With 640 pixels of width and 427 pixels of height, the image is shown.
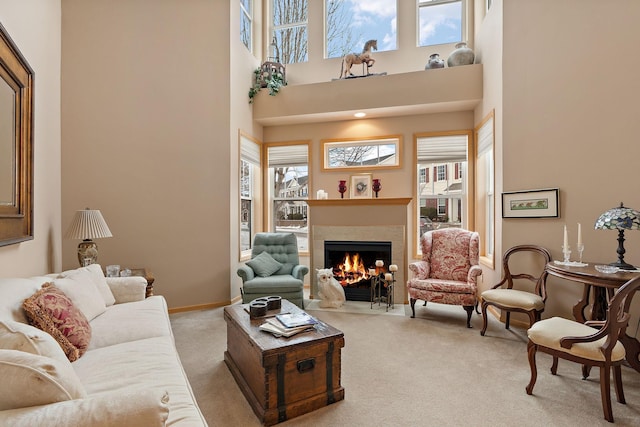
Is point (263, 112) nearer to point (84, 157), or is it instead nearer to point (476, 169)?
point (84, 157)

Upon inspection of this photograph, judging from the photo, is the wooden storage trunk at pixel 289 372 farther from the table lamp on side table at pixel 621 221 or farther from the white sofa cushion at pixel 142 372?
the table lamp on side table at pixel 621 221

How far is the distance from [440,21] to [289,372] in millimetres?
5404

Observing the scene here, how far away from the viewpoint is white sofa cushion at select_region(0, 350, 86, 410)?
948mm

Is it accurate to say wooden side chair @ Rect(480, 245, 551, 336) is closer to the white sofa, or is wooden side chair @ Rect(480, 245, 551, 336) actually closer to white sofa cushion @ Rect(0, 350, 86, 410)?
the white sofa

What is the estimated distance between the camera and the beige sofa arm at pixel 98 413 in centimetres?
89

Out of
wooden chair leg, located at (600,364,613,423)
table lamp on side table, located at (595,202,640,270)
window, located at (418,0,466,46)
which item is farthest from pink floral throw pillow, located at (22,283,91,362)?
window, located at (418,0,466,46)

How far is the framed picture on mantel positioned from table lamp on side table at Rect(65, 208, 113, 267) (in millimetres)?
3297

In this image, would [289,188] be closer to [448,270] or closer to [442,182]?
[442,182]

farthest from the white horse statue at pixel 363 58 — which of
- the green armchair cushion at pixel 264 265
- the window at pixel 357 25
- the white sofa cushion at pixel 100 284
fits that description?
the white sofa cushion at pixel 100 284

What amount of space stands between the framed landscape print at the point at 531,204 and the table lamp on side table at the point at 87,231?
4.25 m

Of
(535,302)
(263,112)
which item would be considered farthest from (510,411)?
(263,112)

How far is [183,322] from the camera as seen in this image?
11.8ft

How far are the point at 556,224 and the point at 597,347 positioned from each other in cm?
154

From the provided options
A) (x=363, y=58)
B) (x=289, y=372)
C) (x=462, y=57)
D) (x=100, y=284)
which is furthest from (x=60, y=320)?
(x=462, y=57)
